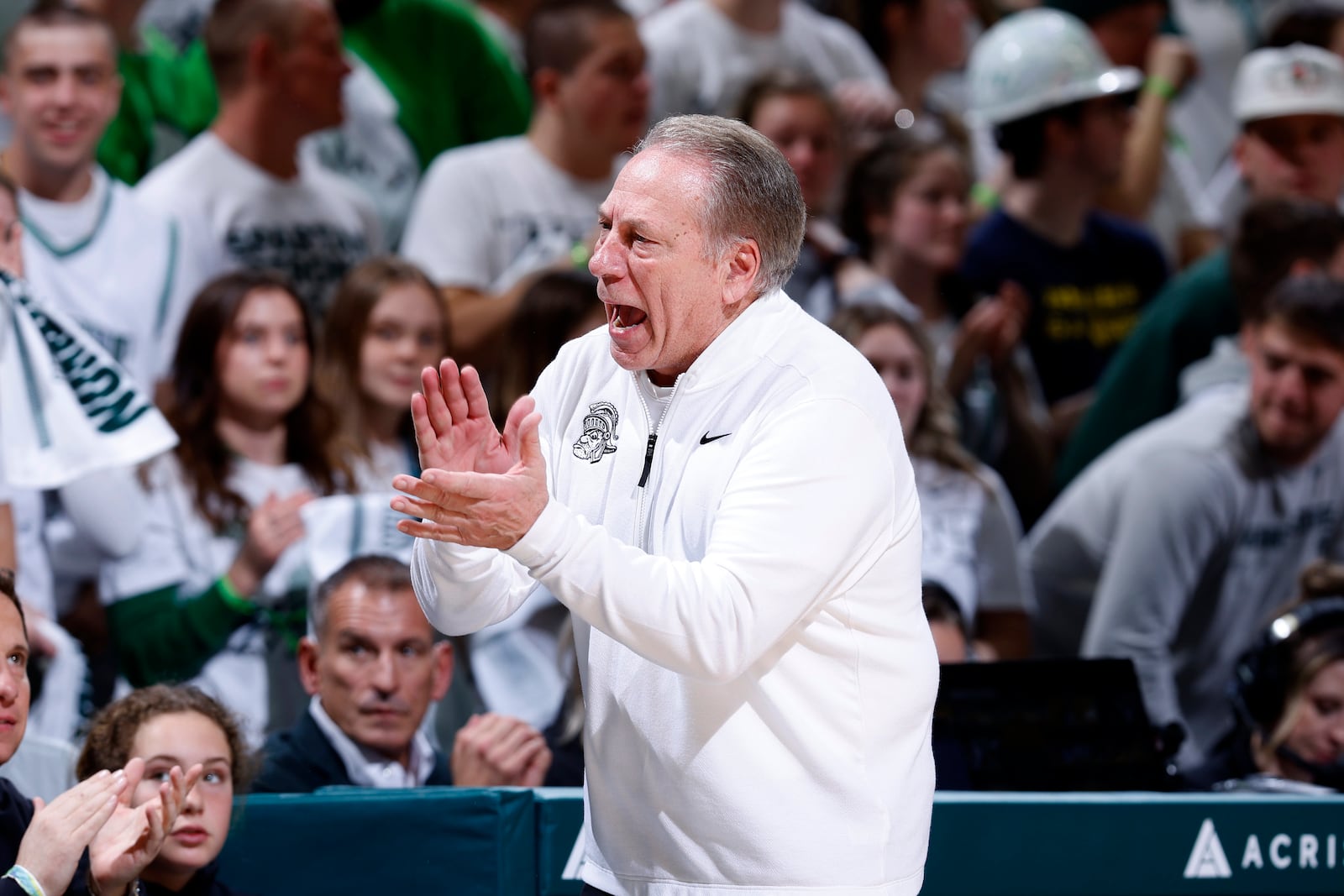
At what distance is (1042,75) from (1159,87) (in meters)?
1.24

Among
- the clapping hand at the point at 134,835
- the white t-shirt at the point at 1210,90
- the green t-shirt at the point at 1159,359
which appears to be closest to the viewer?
the clapping hand at the point at 134,835

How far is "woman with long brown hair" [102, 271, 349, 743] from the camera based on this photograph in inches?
169

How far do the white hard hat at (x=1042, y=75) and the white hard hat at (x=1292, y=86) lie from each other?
414 mm

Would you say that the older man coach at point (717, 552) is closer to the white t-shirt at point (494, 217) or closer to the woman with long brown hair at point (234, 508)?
the woman with long brown hair at point (234, 508)

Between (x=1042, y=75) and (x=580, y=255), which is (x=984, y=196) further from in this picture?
(x=580, y=255)

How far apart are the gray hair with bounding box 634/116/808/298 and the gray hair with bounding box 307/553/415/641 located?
154 centimetres

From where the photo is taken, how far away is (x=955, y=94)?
791 cm

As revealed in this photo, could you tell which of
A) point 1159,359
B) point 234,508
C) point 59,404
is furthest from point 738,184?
point 1159,359

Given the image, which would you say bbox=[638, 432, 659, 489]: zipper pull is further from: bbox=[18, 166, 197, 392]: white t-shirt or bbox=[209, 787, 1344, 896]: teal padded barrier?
bbox=[18, 166, 197, 392]: white t-shirt

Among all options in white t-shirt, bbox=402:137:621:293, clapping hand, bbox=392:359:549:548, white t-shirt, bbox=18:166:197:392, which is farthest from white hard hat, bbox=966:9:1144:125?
clapping hand, bbox=392:359:549:548

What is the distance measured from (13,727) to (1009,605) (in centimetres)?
293

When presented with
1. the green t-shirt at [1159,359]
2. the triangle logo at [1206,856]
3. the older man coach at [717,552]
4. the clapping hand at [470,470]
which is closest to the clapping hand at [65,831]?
the older man coach at [717,552]

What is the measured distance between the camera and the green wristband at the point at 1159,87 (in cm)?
741

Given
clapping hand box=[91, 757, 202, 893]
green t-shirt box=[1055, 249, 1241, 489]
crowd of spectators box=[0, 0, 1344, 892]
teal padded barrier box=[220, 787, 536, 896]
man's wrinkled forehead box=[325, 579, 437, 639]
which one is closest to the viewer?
clapping hand box=[91, 757, 202, 893]
